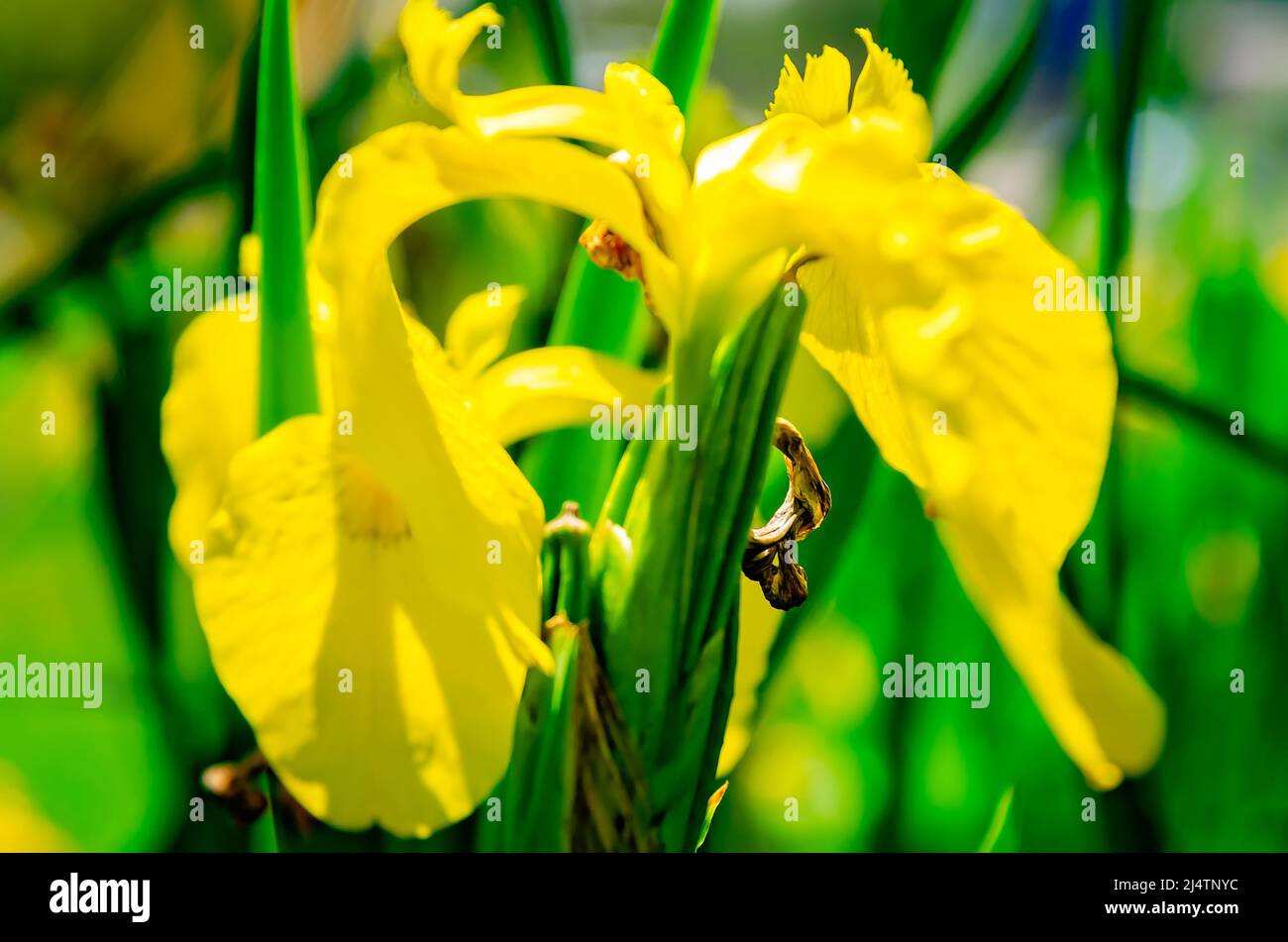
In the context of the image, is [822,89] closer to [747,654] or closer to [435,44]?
[435,44]

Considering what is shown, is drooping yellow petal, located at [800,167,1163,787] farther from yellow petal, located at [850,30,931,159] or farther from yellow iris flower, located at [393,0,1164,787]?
yellow petal, located at [850,30,931,159]

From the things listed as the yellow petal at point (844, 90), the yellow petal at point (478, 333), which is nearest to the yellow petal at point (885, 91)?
the yellow petal at point (844, 90)

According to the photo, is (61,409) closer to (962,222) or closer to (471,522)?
(471,522)

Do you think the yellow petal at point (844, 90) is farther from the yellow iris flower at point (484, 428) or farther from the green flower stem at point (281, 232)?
the green flower stem at point (281, 232)

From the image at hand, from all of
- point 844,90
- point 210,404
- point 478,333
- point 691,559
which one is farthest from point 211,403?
point 844,90

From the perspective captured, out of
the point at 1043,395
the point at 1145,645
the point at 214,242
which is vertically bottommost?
the point at 1145,645

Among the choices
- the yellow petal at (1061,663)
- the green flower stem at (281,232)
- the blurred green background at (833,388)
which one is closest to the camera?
the yellow petal at (1061,663)
